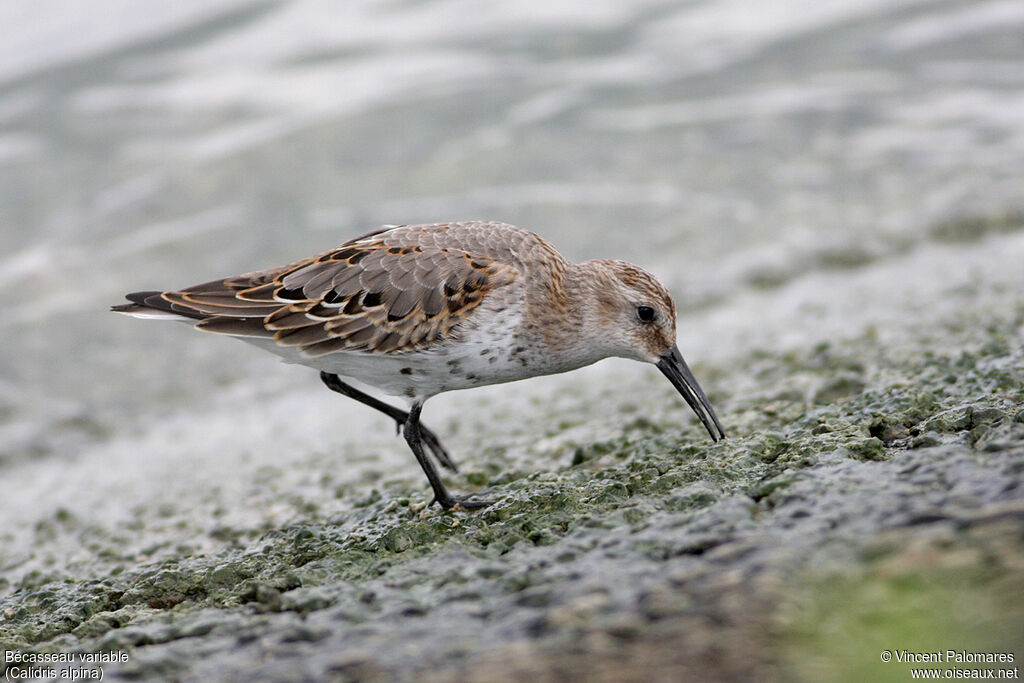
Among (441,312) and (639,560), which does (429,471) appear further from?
(639,560)

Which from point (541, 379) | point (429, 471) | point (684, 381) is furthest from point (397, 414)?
point (541, 379)

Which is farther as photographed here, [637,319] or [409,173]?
[409,173]

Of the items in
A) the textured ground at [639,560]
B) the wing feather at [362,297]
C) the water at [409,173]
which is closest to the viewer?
the textured ground at [639,560]

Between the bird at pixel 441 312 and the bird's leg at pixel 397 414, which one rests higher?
the bird at pixel 441 312

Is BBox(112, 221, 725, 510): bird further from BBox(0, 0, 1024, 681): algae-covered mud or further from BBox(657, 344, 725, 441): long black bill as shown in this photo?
BBox(0, 0, 1024, 681): algae-covered mud

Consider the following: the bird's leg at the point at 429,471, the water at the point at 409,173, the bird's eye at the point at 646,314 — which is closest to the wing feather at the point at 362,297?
the bird's leg at the point at 429,471

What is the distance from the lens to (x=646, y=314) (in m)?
5.44

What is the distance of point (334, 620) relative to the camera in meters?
3.52

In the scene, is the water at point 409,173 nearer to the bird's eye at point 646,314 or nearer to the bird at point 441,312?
the bird at point 441,312

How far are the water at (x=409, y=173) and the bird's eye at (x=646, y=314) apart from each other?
5.70 ft

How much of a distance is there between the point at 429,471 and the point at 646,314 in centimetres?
145

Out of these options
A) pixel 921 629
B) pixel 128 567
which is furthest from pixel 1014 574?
pixel 128 567

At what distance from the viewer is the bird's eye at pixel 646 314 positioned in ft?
17.8

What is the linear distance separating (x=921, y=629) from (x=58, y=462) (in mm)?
6931
